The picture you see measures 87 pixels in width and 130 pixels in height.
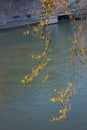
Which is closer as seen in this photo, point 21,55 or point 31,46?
point 21,55

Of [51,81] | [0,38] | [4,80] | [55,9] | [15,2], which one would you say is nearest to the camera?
[55,9]

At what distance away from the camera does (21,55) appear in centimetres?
1113

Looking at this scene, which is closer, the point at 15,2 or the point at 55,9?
the point at 55,9

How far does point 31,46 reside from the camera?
12.5 m

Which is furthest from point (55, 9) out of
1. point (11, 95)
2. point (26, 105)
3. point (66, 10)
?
point (11, 95)

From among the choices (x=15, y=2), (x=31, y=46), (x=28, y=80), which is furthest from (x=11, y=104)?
(x=15, y=2)

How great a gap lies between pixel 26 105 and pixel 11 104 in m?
0.29

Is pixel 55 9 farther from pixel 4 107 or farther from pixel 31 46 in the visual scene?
pixel 31 46

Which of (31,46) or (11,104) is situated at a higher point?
(11,104)

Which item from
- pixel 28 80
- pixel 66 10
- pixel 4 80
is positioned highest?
pixel 66 10

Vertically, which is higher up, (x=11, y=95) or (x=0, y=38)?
(x=11, y=95)

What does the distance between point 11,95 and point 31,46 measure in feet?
19.5

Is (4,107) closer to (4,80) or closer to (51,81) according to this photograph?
(51,81)

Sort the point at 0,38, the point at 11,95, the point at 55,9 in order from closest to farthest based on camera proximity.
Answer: the point at 55,9
the point at 11,95
the point at 0,38
